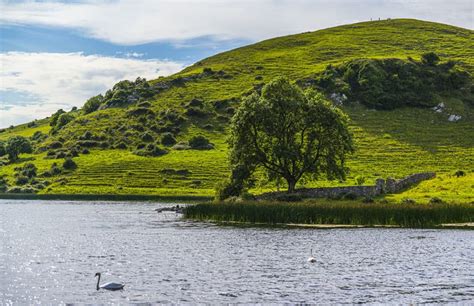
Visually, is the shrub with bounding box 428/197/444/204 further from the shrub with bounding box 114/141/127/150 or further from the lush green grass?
the shrub with bounding box 114/141/127/150

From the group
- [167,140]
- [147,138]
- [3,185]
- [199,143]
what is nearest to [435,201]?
[199,143]

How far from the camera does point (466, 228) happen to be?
216ft

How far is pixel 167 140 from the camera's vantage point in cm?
17675

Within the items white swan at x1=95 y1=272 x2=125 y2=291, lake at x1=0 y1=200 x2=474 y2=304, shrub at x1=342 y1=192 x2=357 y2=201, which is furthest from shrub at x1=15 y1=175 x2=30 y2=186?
white swan at x1=95 y1=272 x2=125 y2=291

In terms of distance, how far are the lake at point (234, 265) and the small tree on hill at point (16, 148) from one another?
119 m

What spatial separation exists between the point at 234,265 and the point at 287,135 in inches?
2071

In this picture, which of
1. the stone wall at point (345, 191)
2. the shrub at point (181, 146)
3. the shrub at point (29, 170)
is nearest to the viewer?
the stone wall at point (345, 191)

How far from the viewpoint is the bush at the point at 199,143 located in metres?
170

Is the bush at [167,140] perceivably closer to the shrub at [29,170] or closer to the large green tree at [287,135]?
the shrub at [29,170]

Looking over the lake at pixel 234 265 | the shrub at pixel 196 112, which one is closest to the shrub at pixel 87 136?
the shrub at pixel 196 112

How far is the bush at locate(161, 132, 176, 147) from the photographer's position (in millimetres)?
176375

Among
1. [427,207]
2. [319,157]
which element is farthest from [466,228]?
[319,157]

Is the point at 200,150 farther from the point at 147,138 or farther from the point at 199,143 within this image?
the point at 147,138

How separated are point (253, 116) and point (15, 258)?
2027 inches
